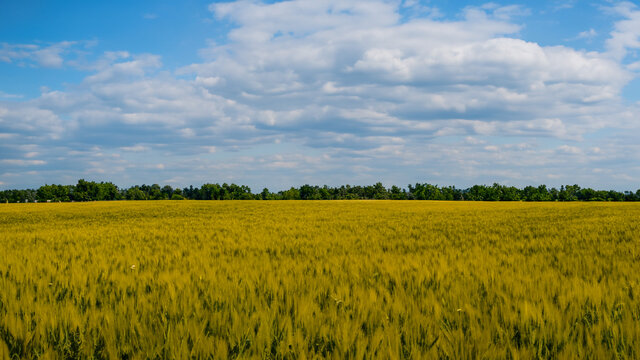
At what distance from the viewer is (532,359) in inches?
108

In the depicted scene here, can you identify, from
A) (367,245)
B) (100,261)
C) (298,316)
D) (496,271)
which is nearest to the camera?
(298,316)

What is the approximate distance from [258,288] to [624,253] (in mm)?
7566

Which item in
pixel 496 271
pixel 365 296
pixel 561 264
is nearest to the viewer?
pixel 365 296

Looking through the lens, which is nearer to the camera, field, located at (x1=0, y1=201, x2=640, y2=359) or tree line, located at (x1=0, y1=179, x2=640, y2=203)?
field, located at (x1=0, y1=201, x2=640, y2=359)

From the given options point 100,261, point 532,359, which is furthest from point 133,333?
point 100,261

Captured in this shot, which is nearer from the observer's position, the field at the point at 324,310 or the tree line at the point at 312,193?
the field at the point at 324,310

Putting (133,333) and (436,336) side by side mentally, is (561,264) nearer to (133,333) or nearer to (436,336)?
(436,336)

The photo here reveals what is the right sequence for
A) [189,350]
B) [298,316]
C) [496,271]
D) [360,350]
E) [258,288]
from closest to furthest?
[360,350] < [189,350] < [298,316] < [258,288] < [496,271]

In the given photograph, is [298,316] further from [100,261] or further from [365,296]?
[100,261]

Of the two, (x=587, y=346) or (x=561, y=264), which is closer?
(x=587, y=346)

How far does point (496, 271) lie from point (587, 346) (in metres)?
2.75

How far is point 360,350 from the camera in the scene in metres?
2.64

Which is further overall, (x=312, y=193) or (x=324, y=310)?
(x=312, y=193)

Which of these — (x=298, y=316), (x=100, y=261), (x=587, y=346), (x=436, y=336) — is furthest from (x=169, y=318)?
(x=100, y=261)
